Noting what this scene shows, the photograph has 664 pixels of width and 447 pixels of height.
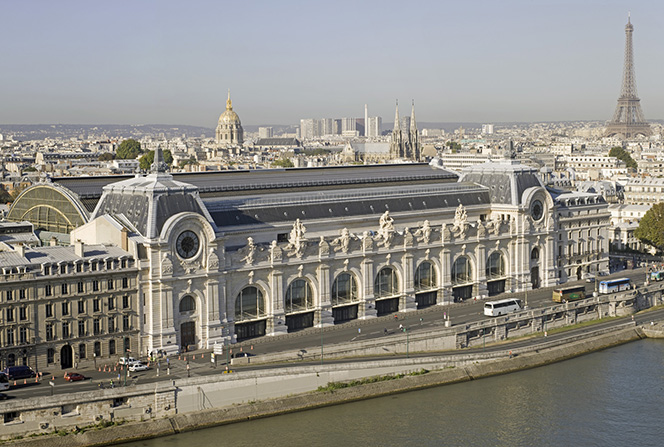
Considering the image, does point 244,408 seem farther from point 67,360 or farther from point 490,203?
point 490,203

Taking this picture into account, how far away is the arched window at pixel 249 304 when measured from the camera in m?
74.4

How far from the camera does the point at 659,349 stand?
81.5 metres

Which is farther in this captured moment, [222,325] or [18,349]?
[222,325]

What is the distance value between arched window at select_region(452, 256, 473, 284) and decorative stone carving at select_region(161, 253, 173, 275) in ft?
93.7

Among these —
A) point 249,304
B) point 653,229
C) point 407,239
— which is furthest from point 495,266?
point 653,229

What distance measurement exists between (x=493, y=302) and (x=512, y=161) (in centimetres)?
1935

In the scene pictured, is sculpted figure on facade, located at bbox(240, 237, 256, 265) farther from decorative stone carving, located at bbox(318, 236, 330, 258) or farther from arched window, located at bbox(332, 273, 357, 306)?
arched window, located at bbox(332, 273, 357, 306)

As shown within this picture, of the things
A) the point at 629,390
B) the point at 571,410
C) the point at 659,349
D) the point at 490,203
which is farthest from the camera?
the point at 490,203

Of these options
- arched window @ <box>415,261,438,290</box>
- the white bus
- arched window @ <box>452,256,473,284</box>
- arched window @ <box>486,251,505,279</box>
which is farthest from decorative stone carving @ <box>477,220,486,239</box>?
the white bus

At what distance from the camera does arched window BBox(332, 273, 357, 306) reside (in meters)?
80.2

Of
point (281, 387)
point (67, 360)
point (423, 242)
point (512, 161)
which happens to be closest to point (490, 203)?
point (512, 161)

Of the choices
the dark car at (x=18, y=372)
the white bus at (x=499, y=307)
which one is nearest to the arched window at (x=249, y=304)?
the dark car at (x=18, y=372)

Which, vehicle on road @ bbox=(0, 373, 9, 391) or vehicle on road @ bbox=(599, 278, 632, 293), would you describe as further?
vehicle on road @ bbox=(599, 278, 632, 293)

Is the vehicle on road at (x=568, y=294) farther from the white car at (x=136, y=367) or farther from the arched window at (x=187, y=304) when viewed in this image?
the white car at (x=136, y=367)
